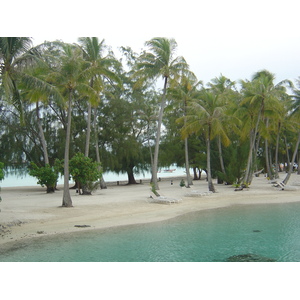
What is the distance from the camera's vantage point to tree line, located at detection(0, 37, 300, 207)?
16.8 m

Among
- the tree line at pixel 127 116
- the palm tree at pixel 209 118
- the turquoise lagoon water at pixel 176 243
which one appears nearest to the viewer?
the turquoise lagoon water at pixel 176 243

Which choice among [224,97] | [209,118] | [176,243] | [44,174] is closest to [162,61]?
[209,118]

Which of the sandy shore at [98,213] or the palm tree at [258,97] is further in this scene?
the palm tree at [258,97]

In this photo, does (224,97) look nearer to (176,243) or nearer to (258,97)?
(258,97)

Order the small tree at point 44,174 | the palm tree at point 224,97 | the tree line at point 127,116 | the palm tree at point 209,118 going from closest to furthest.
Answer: the tree line at point 127,116 < the palm tree at point 209,118 < the small tree at point 44,174 < the palm tree at point 224,97

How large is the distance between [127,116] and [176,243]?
78.5ft

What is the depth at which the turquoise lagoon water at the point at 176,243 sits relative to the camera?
873 cm

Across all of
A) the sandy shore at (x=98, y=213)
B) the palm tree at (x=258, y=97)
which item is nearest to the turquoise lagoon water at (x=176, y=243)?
the sandy shore at (x=98, y=213)

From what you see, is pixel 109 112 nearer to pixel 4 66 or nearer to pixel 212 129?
pixel 212 129

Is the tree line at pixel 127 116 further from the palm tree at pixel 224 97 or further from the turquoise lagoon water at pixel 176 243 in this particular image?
the turquoise lagoon water at pixel 176 243

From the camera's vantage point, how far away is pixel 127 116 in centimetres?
3284

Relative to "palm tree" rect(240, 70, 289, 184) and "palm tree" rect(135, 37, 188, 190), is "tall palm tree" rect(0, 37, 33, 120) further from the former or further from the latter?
"palm tree" rect(240, 70, 289, 184)

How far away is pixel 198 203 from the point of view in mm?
18516

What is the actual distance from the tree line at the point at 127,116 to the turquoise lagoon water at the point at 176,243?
6206mm
